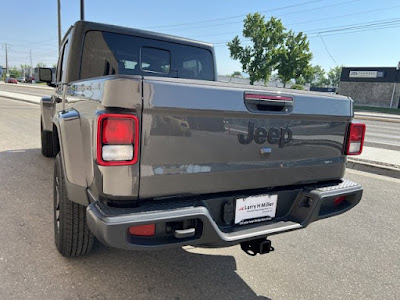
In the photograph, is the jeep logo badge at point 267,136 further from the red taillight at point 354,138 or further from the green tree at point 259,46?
the green tree at point 259,46

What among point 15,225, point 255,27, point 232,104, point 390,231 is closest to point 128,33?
point 232,104

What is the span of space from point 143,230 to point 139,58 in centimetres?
236

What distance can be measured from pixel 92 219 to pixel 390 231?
336 cm

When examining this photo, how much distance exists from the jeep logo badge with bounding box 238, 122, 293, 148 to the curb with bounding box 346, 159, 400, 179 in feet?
15.4

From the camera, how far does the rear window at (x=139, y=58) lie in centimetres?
335

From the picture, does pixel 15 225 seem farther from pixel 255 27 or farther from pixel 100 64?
pixel 255 27

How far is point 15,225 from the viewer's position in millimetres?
3352

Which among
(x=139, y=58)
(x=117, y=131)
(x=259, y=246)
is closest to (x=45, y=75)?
(x=139, y=58)

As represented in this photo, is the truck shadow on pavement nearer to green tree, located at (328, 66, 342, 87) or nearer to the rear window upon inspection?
the rear window

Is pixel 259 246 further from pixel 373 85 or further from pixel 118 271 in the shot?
pixel 373 85

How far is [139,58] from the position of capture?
3674 millimetres

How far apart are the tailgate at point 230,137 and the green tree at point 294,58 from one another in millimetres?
37942

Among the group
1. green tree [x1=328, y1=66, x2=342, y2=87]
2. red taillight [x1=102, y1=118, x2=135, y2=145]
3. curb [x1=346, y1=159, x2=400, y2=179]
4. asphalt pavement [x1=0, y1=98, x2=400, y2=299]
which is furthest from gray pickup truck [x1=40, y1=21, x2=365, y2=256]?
green tree [x1=328, y1=66, x2=342, y2=87]

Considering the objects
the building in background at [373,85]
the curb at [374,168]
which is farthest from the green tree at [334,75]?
the curb at [374,168]
